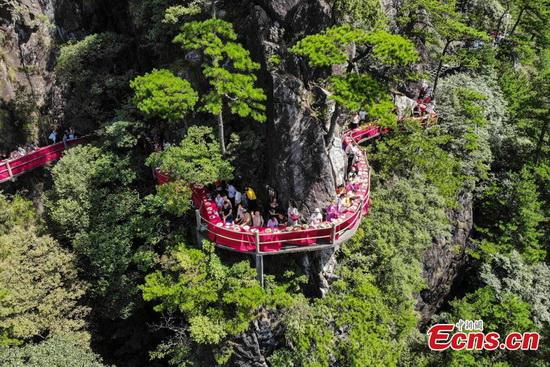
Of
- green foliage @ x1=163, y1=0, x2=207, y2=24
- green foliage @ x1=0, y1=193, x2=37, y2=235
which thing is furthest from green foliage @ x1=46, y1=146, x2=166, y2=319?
green foliage @ x1=163, y1=0, x2=207, y2=24

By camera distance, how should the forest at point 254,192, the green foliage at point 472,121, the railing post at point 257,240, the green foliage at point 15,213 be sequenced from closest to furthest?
1. the railing post at point 257,240
2. the forest at point 254,192
3. the green foliage at point 15,213
4. the green foliage at point 472,121

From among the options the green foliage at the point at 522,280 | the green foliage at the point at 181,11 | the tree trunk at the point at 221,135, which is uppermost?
the green foliage at the point at 181,11

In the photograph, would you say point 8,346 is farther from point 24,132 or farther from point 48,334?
point 24,132

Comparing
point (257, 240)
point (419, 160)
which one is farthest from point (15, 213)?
point (419, 160)

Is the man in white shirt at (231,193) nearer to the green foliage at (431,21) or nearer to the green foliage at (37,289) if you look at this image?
the green foliage at (37,289)

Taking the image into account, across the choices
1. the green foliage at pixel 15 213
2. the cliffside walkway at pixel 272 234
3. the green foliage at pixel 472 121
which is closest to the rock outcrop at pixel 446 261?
the green foliage at pixel 472 121

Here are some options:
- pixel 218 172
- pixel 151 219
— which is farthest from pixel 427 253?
pixel 151 219
